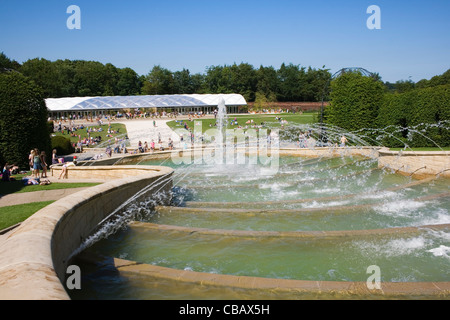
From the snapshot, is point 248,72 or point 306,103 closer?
point 306,103

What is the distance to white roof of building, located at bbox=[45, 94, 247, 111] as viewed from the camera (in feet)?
206

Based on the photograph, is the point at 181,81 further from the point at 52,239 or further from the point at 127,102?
the point at 52,239

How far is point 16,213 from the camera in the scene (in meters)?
Answer: 8.20

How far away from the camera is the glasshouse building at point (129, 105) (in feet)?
206

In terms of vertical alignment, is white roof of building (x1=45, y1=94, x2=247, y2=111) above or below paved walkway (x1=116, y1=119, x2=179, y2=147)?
above

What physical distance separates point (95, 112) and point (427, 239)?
63121 millimetres

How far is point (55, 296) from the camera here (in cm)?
291

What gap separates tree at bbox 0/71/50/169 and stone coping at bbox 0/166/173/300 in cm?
1185

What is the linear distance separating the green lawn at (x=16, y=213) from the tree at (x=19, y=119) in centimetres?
1096

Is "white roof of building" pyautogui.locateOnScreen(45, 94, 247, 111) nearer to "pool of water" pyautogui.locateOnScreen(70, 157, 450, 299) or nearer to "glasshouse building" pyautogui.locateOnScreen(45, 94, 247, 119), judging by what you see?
"glasshouse building" pyautogui.locateOnScreen(45, 94, 247, 119)

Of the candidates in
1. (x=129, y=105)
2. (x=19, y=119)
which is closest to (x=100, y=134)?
(x=19, y=119)

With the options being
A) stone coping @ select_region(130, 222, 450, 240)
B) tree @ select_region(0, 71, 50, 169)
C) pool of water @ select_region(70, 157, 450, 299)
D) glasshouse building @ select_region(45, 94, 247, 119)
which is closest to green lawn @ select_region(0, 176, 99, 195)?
pool of water @ select_region(70, 157, 450, 299)
